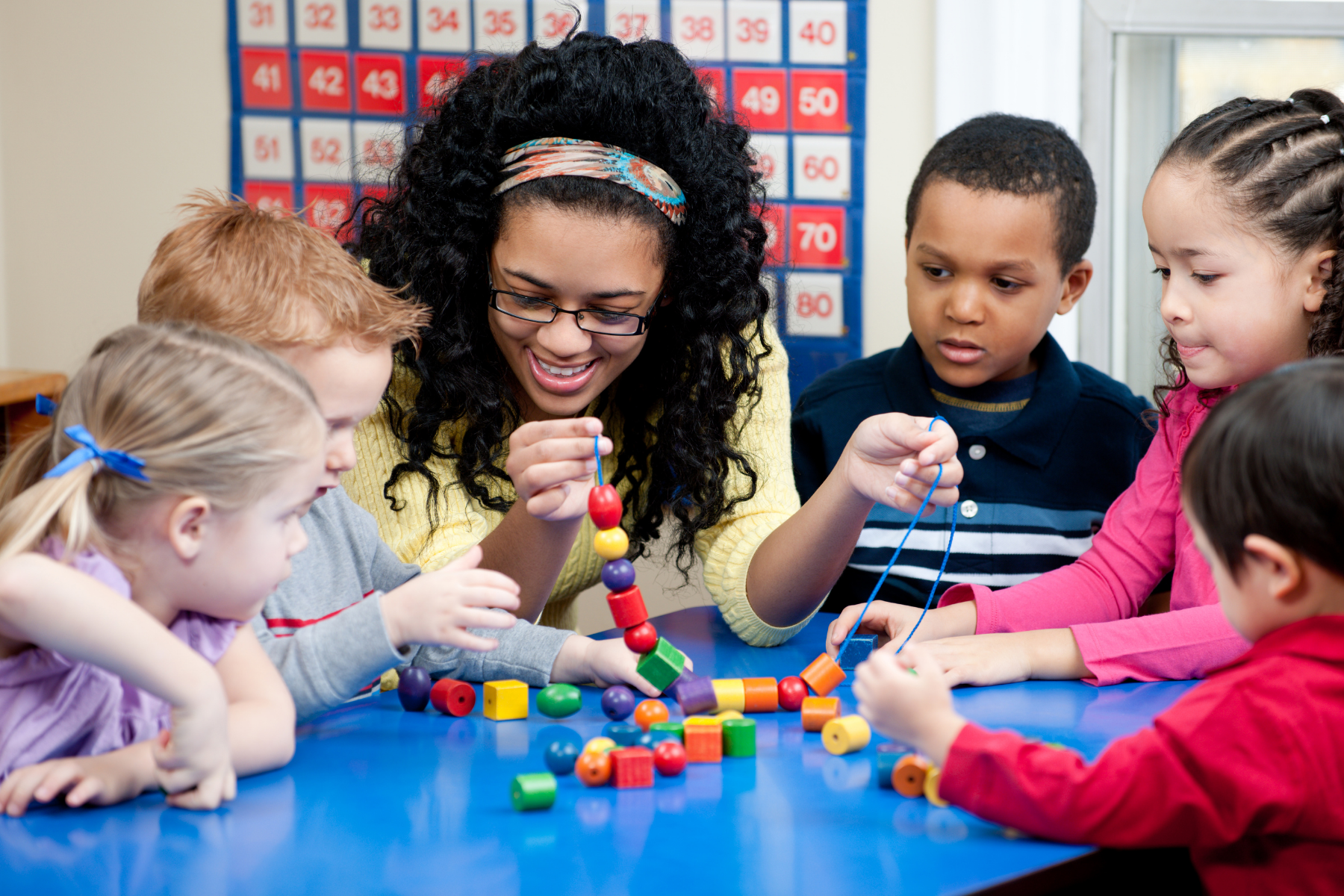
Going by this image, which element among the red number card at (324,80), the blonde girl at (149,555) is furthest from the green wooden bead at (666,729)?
the red number card at (324,80)

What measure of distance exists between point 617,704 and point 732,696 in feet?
0.41

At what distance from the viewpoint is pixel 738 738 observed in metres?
1.07

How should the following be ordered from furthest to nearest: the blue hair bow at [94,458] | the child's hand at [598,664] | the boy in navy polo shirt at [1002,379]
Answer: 1. the boy in navy polo shirt at [1002,379]
2. the child's hand at [598,664]
3. the blue hair bow at [94,458]

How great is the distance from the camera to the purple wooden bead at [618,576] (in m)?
1.22

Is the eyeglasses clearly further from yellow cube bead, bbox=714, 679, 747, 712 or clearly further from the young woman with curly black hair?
yellow cube bead, bbox=714, 679, 747, 712

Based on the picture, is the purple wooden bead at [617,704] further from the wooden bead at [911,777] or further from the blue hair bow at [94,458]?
the blue hair bow at [94,458]

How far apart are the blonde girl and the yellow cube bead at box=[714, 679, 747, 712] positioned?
0.44 metres

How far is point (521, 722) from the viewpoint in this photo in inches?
47.1

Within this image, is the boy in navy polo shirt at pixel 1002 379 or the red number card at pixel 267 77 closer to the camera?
the boy in navy polo shirt at pixel 1002 379

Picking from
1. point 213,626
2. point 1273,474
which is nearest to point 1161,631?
point 1273,474

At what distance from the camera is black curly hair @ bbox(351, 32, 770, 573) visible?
1559mm

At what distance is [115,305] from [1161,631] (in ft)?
8.02

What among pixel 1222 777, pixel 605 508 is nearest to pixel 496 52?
pixel 605 508

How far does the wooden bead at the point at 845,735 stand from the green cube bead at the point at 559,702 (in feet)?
0.88
